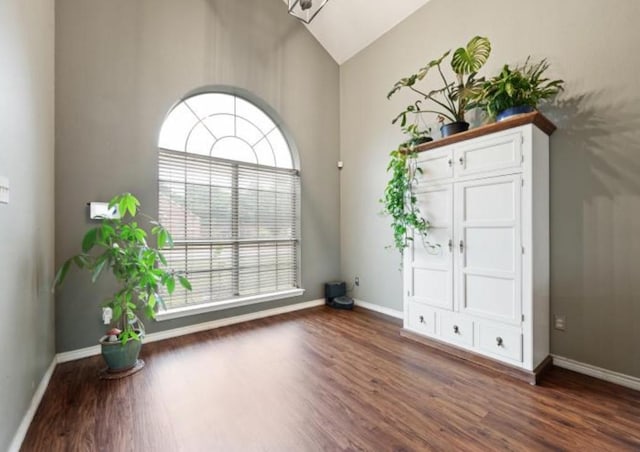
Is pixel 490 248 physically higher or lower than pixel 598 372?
higher

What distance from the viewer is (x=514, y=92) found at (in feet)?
7.39

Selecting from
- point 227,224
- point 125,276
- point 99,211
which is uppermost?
point 99,211

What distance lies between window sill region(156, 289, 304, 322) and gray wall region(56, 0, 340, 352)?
0.08m

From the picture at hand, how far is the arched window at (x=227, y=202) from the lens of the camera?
10.2 ft

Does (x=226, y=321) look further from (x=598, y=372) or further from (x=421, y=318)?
(x=598, y=372)

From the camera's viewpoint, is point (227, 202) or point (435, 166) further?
point (227, 202)

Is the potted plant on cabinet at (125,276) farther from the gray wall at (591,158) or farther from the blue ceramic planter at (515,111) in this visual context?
the gray wall at (591,158)

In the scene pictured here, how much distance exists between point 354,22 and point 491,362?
172 inches

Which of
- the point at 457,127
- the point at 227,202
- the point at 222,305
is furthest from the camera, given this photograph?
the point at 227,202

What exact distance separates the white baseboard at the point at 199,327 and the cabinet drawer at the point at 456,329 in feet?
6.47

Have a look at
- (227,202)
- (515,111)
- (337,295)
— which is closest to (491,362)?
(515,111)

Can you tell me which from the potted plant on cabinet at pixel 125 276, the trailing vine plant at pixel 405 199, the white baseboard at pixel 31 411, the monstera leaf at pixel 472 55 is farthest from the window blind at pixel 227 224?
the monstera leaf at pixel 472 55

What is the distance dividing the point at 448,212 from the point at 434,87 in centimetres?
165

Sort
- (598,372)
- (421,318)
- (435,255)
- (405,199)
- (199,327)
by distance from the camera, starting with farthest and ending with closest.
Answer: (199,327), (405,199), (421,318), (435,255), (598,372)
